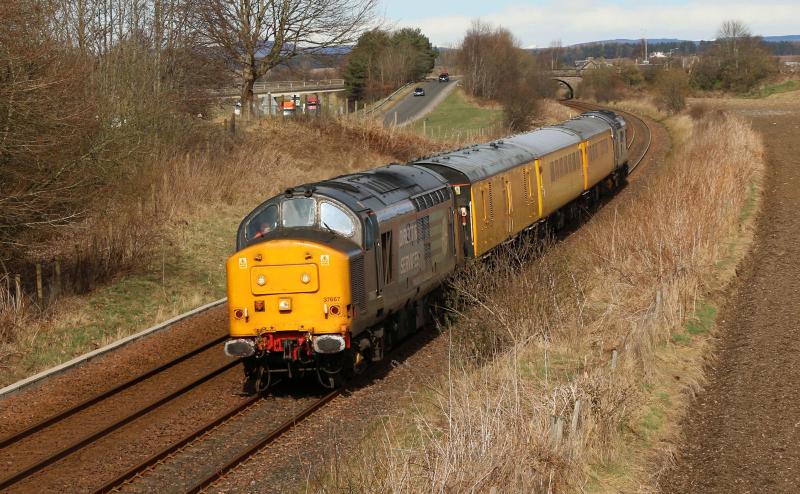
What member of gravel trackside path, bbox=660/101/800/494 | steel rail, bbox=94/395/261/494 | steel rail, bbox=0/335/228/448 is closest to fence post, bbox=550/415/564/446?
gravel trackside path, bbox=660/101/800/494

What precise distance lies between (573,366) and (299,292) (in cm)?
411

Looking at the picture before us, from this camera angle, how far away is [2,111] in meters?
16.5

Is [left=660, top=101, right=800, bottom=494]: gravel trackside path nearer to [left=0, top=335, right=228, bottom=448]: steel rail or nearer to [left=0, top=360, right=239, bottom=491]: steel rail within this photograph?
[left=0, top=360, right=239, bottom=491]: steel rail

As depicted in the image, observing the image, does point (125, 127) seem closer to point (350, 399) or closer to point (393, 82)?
point (350, 399)

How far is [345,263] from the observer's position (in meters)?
13.0

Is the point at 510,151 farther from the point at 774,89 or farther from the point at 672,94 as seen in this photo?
the point at 774,89

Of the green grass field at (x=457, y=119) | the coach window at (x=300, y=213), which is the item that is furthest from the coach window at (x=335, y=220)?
the green grass field at (x=457, y=119)

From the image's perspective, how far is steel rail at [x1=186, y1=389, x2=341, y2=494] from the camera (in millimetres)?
10530

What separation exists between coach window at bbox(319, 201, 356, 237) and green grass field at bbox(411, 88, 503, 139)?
3934cm

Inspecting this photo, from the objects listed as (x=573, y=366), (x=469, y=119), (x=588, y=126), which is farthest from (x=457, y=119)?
(x=573, y=366)

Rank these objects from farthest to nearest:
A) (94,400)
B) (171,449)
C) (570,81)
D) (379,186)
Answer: (570,81), (379,186), (94,400), (171,449)

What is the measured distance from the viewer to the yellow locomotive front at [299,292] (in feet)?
42.6

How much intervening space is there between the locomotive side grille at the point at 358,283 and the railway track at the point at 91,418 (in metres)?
3.07

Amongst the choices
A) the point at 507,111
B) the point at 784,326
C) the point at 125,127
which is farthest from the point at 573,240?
the point at 507,111
